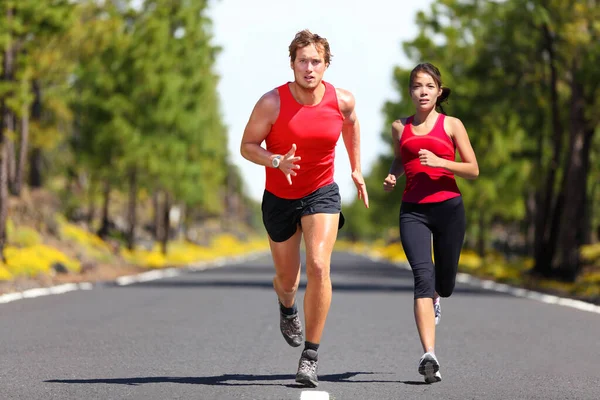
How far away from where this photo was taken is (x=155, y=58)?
137ft

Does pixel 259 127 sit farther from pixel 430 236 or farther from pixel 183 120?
pixel 183 120

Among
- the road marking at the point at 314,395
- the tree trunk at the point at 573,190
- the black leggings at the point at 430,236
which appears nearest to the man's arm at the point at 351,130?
the black leggings at the point at 430,236

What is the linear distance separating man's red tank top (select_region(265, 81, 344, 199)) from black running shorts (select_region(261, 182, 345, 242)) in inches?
1.8

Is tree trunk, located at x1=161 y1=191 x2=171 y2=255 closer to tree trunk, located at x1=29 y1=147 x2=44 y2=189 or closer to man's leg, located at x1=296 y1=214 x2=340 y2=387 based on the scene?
tree trunk, located at x1=29 y1=147 x2=44 y2=189

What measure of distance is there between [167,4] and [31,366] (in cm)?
3615

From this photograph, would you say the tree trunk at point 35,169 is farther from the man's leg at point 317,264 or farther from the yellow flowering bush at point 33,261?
the man's leg at point 317,264

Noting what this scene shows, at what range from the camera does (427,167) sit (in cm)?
826

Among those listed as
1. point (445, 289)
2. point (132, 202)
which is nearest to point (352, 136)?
point (445, 289)

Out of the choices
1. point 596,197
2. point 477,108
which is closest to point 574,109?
point 477,108

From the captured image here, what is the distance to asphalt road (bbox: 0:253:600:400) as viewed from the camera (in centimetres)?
795

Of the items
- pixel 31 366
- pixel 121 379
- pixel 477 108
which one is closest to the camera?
pixel 121 379

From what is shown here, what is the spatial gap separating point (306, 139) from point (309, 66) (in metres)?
0.47

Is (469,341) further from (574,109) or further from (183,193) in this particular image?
(183,193)

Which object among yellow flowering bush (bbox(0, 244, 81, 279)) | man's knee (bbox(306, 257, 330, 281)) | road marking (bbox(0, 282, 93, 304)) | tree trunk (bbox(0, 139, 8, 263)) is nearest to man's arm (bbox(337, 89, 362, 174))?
man's knee (bbox(306, 257, 330, 281))
